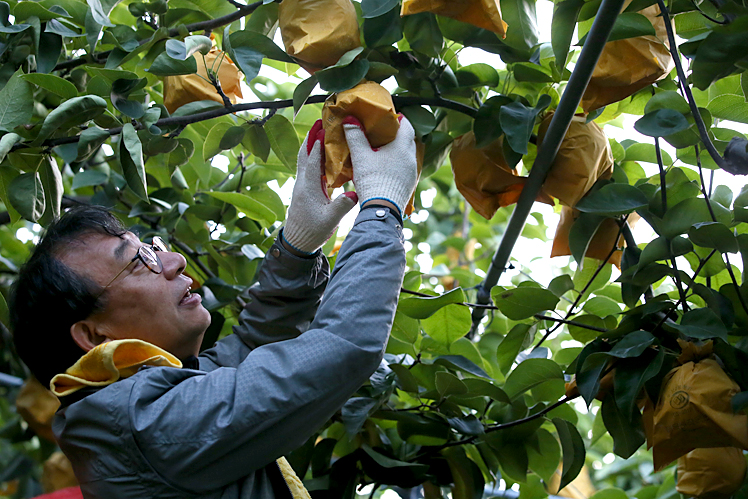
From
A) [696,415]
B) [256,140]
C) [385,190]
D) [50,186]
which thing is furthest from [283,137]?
[696,415]

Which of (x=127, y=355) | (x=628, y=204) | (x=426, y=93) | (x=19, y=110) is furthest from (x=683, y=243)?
(x=19, y=110)

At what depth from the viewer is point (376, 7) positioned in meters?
0.91

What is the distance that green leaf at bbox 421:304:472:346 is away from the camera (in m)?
1.14

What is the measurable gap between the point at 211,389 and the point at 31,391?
3.60 feet

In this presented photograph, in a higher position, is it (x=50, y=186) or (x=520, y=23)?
(x=520, y=23)

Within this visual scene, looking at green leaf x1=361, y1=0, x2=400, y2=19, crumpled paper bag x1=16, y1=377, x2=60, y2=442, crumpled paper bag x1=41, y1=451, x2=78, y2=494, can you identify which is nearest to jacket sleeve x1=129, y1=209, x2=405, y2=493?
green leaf x1=361, y1=0, x2=400, y2=19

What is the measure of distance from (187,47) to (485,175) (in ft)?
1.61

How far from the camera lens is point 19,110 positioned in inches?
39.6

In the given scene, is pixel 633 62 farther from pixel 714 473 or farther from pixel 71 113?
pixel 71 113

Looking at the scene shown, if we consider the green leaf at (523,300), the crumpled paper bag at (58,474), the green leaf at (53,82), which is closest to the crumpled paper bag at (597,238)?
the green leaf at (523,300)

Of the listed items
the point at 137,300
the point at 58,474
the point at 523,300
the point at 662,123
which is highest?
the point at 662,123

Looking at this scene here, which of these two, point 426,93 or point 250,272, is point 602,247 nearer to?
point 426,93

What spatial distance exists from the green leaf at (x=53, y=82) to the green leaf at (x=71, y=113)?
0.16ft

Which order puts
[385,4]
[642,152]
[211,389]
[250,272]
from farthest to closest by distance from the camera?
1. [250,272]
2. [642,152]
3. [385,4]
4. [211,389]
